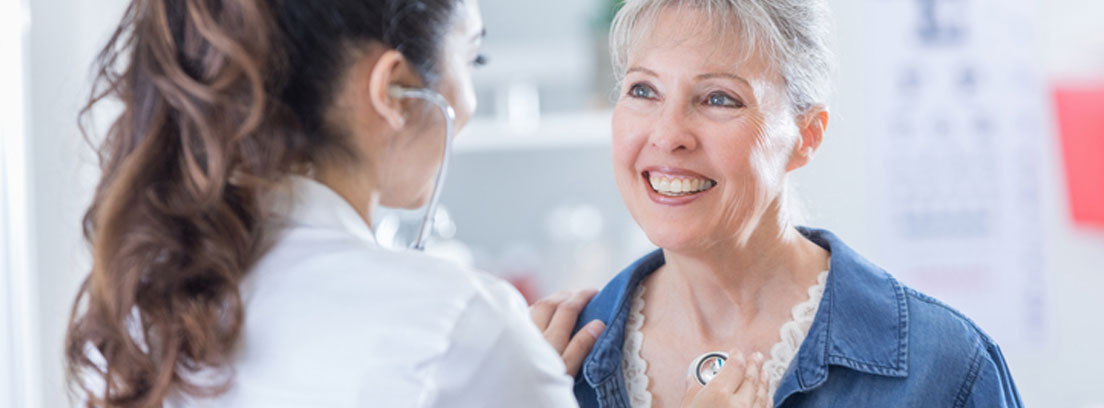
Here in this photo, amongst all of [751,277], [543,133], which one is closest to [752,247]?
[751,277]

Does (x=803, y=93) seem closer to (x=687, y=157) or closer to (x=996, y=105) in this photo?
(x=687, y=157)

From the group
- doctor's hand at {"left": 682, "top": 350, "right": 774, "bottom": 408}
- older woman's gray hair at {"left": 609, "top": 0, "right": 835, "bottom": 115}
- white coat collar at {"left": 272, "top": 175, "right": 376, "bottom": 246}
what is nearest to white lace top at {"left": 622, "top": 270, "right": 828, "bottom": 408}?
doctor's hand at {"left": 682, "top": 350, "right": 774, "bottom": 408}

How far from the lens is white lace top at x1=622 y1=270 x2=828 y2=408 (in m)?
1.16

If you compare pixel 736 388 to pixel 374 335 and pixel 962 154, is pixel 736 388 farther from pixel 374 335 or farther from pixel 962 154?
pixel 962 154

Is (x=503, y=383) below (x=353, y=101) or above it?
below

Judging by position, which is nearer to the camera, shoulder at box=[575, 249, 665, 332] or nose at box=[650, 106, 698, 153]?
nose at box=[650, 106, 698, 153]

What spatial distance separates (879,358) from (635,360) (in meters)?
0.28

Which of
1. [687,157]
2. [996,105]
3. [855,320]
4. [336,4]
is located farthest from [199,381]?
[996,105]

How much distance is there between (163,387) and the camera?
2.47ft

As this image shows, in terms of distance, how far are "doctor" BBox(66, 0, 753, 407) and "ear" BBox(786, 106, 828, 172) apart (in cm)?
55

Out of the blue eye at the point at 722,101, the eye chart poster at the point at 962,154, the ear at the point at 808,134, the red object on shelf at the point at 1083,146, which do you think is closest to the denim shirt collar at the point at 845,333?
the ear at the point at 808,134

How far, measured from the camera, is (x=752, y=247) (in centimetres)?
122

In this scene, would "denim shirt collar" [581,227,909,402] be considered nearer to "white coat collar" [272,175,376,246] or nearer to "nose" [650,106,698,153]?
"nose" [650,106,698,153]

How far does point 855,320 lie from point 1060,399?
54.1 inches
